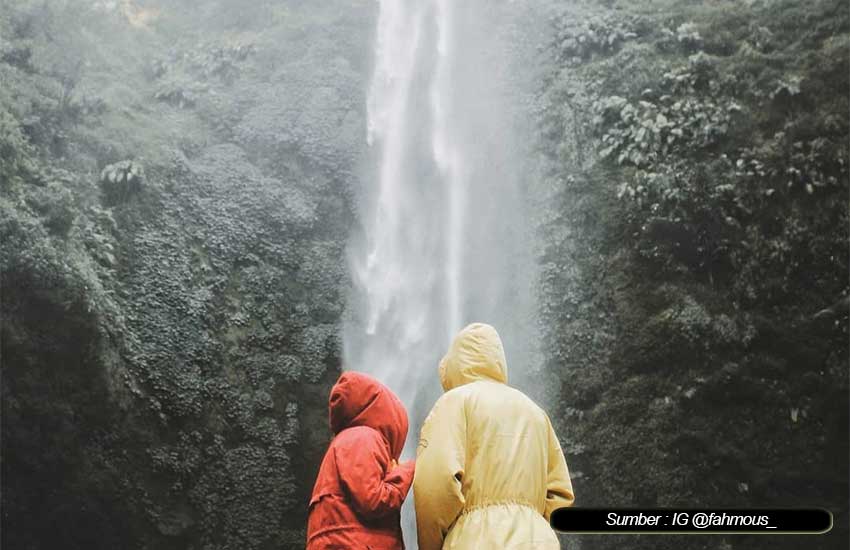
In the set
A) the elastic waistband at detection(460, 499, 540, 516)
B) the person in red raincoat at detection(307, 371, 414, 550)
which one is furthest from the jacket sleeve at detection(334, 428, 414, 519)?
the elastic waistband at detection(460, 499, 540, 516)

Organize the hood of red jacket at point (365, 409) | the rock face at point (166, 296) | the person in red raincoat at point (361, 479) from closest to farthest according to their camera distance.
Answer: the person in red raincoat at point (361, 479) → the hood of red jacket at point (365, 409) → the rock face at point (166, 296)

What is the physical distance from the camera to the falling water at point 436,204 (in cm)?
648

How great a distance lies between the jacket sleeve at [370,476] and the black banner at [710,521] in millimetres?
1156

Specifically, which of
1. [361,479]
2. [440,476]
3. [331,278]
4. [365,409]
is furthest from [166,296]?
[440,476]

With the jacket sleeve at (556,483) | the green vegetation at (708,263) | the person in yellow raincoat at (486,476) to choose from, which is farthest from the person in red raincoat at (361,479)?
the green vegetation at (708,263)

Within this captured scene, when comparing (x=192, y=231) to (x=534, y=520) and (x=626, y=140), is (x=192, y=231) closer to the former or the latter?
(x=626, y=140)

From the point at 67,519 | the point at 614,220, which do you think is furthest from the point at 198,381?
the point at 614,220

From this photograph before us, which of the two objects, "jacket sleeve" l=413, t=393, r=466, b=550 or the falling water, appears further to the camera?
the falling water

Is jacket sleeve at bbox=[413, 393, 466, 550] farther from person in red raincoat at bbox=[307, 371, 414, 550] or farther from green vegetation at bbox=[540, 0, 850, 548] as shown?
green vegetation at bbox=[540, 0, 850, 548]

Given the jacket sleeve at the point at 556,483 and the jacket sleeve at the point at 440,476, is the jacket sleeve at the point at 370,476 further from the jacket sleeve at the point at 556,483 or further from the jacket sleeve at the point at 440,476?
the jacket sleeve at the point at 556,483

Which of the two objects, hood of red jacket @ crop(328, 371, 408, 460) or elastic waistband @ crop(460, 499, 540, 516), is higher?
hood of red jacket @ crop(328, 371, 408, 460)

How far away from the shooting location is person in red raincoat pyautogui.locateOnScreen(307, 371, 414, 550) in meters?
3.02

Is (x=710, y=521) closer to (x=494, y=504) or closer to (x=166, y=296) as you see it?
(x=494, y=504)

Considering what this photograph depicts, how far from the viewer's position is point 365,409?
10.9 feet
